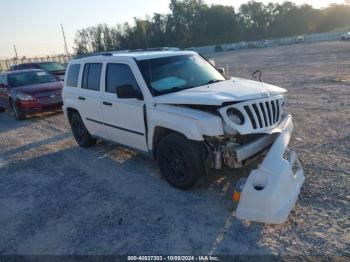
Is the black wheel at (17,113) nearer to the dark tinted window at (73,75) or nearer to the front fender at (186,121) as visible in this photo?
the dark tinted window at (73,75)

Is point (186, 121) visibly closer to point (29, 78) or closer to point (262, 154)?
point (262, 154)

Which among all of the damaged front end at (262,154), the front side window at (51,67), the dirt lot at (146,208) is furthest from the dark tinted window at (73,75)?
the front side window at (51,67)

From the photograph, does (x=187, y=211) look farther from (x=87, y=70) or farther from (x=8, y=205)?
(x=87, y=70)

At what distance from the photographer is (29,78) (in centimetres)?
1240

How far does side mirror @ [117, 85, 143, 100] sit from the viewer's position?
493 cm

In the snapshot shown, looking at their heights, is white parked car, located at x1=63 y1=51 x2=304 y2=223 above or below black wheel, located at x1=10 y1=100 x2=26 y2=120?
above

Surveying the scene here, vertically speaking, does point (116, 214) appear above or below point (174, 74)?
below

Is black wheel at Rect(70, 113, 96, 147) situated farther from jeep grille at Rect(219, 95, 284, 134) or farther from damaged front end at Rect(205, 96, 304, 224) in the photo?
jeep grille at Rect(219, 95, 284, 134)

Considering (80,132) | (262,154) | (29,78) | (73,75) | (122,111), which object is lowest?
(80,132)

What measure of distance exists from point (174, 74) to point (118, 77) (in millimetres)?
969

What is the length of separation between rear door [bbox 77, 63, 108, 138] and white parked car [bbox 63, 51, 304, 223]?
0.12ft

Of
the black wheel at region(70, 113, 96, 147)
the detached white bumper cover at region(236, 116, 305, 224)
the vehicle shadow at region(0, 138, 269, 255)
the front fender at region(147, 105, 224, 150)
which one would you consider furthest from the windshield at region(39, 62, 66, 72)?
the detached white bumper cover at region(236, 116, 305, 224)

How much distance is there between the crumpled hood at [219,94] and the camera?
4.23 m

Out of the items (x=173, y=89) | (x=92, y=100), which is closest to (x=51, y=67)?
(x=92, y=100)
